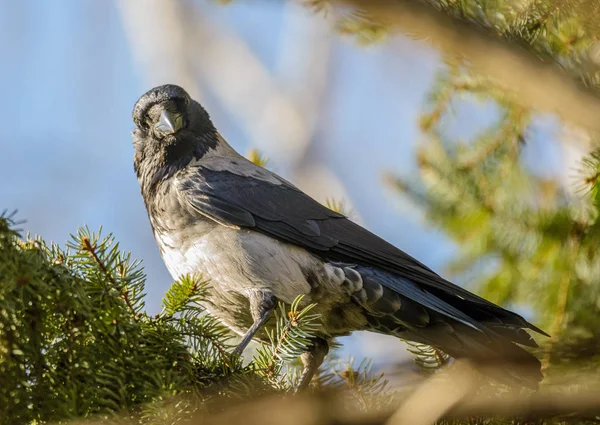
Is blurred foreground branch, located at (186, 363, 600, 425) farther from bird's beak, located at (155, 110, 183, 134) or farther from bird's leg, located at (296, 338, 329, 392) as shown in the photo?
bird's beak, located at (155, 110, 183, 134)

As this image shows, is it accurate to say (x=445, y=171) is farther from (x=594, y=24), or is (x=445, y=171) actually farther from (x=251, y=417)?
(x=251, y=417)

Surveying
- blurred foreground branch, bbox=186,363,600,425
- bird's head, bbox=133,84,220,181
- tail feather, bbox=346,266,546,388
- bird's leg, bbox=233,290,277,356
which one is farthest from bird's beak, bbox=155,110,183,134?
blurred foreground branch, bbox=186,363,600,425

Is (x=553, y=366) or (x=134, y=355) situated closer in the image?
(x=553, y=366)

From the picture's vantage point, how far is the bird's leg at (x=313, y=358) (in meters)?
3.42

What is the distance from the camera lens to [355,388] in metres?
2.59

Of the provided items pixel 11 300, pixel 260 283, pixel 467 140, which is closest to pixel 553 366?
pixel 11 300

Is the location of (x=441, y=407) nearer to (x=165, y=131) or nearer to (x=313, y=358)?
(x=313, y=358)

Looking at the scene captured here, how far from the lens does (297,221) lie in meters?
3.89

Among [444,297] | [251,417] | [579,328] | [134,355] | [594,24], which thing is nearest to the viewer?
[251,417]

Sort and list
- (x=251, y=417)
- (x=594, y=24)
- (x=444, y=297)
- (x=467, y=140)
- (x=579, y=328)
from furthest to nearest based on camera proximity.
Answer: (x=467, y=140)
(x=444, y=297)
(x=579, y=328)
(x=594, y=24)
(x=251, y=417)

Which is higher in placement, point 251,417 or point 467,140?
point 467,140

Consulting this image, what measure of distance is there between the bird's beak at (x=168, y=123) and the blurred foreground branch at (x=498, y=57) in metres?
2.04

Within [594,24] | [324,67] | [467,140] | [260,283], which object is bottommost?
[260,283]

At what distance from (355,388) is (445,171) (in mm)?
1699
